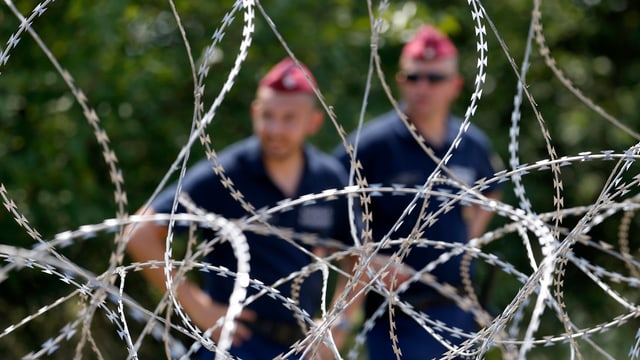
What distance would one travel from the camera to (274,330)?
372 centimetres

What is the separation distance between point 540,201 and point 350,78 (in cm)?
189

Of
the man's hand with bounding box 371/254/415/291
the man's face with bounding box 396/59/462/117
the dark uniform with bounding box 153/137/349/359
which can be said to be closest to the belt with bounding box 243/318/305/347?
the dark uniform with bounding box 153/137/349/359

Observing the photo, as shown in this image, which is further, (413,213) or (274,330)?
(413,213)

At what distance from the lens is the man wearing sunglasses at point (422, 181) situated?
4.11 metres

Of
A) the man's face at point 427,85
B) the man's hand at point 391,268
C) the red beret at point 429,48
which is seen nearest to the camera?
the man's hand at point 391,268

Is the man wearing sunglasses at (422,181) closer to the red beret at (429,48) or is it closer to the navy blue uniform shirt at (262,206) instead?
the red beret at (429,48)

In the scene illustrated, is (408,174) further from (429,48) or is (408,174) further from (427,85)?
(429,48)

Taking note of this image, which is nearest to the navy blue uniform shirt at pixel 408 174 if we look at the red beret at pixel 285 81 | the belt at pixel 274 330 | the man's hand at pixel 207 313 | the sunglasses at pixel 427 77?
the sunglasses at pixel 427 77

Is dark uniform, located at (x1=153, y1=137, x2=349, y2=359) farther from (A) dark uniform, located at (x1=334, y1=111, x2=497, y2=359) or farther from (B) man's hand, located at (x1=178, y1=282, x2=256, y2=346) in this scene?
(A) dark uniform, located at (x1=334, y1=111, x2=497, y2=359)

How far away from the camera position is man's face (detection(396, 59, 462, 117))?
4.38 metres

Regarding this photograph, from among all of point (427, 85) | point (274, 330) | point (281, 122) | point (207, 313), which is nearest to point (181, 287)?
point (207, 313)

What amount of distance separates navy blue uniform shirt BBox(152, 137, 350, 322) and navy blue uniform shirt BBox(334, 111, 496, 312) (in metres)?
0.19

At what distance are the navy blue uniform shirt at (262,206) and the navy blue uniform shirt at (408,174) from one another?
0.63 feet

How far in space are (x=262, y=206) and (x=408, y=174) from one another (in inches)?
26.4
